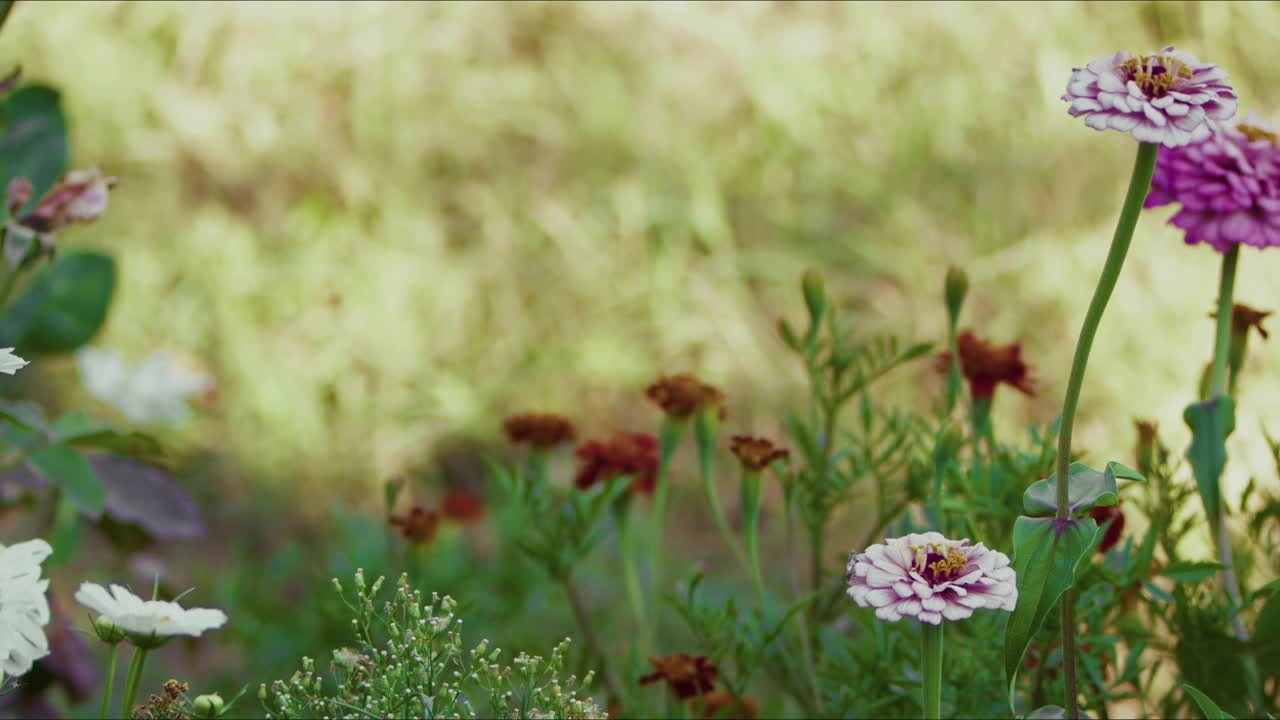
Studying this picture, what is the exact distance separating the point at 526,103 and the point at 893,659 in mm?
1626

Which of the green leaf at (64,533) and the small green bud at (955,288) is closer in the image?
the small green bud at (955,288)

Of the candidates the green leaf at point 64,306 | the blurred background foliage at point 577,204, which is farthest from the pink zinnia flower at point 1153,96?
the blurred background foliage at point 577,204

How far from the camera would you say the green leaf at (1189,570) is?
2.26 ft

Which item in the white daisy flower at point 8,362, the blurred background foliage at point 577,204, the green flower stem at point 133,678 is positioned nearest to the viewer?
the white daisy flower at point 8,362

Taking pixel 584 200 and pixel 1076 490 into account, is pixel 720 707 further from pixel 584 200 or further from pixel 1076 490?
pixel 584 200

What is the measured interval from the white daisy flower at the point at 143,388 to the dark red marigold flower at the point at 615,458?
0.61 m

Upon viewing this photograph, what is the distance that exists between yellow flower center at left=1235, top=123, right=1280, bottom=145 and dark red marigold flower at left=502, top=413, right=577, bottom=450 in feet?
1.62

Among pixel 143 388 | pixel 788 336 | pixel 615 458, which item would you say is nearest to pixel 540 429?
pixel 615 458

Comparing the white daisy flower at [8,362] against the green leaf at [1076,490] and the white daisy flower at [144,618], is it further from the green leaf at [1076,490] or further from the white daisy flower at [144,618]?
the green leaf at [1076,490]

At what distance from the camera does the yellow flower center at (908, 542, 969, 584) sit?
21.5 inches

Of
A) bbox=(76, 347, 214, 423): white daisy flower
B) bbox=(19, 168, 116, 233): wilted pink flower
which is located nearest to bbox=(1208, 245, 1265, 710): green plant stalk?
bbox=(19, 168, 116, 233): wilted pink flower

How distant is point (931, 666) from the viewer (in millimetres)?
562

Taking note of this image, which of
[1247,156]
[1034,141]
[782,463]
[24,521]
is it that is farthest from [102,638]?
[1034,141]

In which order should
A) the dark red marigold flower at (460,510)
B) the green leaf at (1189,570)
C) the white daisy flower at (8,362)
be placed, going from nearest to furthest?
the white daisy flower at (8,362), the green leaf at (1189,570), the dark red marigold flower at (460,510)
